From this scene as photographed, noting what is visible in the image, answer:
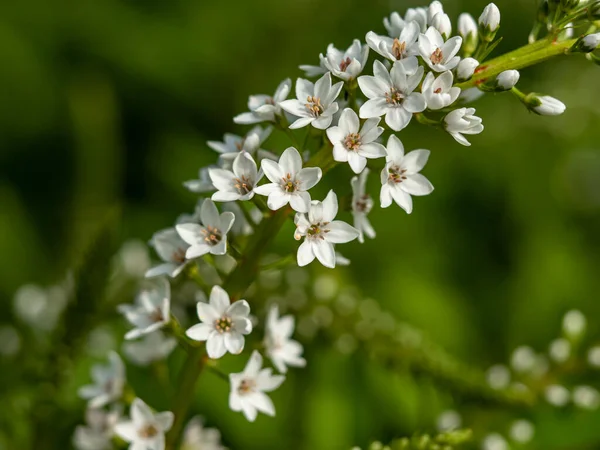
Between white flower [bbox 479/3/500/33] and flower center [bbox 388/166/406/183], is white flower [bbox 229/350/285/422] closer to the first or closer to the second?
flower center [bbox 388/166/406/183]

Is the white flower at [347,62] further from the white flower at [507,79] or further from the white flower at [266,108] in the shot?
the white flower at [507,79]

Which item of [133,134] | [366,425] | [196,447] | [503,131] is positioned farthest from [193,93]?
[196,447]

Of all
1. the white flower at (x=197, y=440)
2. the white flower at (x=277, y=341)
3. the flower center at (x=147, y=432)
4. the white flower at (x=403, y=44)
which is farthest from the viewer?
the white flower at (x=197, y=440)

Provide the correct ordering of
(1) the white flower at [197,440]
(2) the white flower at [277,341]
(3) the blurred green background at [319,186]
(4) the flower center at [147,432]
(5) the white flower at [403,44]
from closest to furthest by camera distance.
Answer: (5) the white flower at [403,44] < (4) the flower center at [147,432] < (2) the white flower at [277,341] < (1) the white flower at [197,440] < (3) the blurred green background at [319,186]

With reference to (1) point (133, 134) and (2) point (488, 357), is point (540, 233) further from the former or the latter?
(1) point (133, 134)

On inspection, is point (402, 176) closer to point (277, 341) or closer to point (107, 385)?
point (277, 341)

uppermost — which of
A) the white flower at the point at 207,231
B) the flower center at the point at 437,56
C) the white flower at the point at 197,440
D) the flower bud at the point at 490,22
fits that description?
the flower bud at the point at 490,22

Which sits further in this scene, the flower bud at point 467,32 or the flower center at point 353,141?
the flower bud at point 467,32

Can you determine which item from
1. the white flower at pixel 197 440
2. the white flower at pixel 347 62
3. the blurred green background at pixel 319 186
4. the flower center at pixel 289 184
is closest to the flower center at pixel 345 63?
the white flower at pixel 347 62
